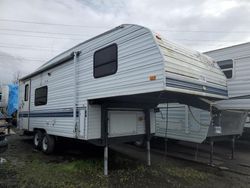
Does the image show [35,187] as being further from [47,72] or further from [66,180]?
[47,72]

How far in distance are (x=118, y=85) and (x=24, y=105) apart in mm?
6556

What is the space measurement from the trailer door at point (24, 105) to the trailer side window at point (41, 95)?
41.2 inches

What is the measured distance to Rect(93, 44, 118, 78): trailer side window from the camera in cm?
Answer: 525

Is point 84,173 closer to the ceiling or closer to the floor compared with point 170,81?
closer to the floor

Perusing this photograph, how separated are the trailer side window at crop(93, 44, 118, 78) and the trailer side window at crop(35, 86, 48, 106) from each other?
10.4ft

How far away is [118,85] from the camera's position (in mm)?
5012

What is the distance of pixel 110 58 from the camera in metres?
5.35

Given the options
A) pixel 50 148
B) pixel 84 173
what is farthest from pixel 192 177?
pixel 50 148

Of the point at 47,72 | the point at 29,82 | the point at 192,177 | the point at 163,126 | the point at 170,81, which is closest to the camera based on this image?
the point at 170,81

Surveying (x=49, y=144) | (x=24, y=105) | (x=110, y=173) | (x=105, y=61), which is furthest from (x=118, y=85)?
(x=24, y=105)

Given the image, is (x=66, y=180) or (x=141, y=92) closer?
(x=141, y=92)

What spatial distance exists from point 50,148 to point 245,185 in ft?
18.8

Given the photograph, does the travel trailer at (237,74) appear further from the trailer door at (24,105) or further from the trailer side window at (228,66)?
the trailer door at (24,105)

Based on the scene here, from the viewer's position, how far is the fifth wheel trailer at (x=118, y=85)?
449 cm
